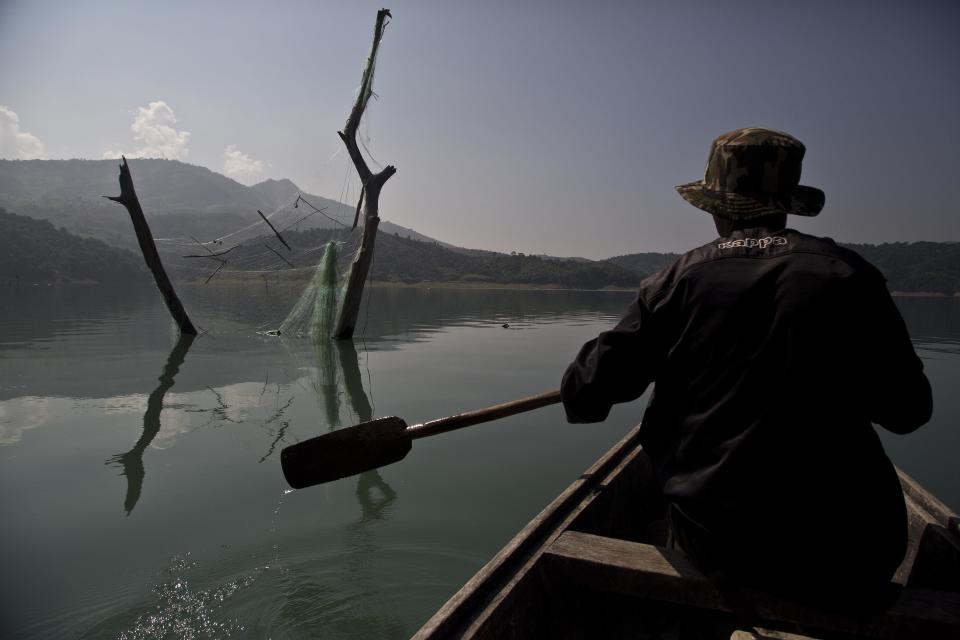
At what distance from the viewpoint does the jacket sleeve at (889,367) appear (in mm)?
1692

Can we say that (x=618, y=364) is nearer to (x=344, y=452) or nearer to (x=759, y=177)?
(x=759, y=177)

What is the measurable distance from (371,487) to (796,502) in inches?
176

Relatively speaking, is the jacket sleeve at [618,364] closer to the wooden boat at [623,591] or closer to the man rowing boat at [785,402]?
the man rowing boat at [785,402]

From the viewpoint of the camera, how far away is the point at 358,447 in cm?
304

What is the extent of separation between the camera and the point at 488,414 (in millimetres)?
3043

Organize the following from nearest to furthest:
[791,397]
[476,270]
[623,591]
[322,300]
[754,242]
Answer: [791,397] → [754,242] → [623,591] → [322,300] → [476,270]

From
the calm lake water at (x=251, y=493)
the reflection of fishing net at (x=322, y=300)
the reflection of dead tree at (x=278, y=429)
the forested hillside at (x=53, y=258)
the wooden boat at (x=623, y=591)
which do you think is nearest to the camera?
the wooden boat at (x=623, y=591)

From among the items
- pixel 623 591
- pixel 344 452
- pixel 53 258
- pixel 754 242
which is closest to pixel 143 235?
pixel 344 452

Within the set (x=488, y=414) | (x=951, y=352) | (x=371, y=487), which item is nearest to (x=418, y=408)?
(x=371, y=487)

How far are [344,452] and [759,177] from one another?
231 cm

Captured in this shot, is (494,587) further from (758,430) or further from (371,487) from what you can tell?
(371,487)

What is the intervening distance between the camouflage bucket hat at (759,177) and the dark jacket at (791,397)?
0.19 meters

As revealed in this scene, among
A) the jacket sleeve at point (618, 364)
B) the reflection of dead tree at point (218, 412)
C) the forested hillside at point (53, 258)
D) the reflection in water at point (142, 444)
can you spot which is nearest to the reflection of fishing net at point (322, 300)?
the reflection in water at point (142, 444)

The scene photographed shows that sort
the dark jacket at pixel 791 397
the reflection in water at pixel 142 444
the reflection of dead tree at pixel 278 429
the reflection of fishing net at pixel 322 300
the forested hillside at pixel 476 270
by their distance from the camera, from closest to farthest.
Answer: the dark jacket at pixel 791 397, the reflection in water at pixel 142 444, the reflection of dead tree at pixel 278 429, the reflection of fishing net at pixel 322 300, the forested hillside at pixel 476 270
